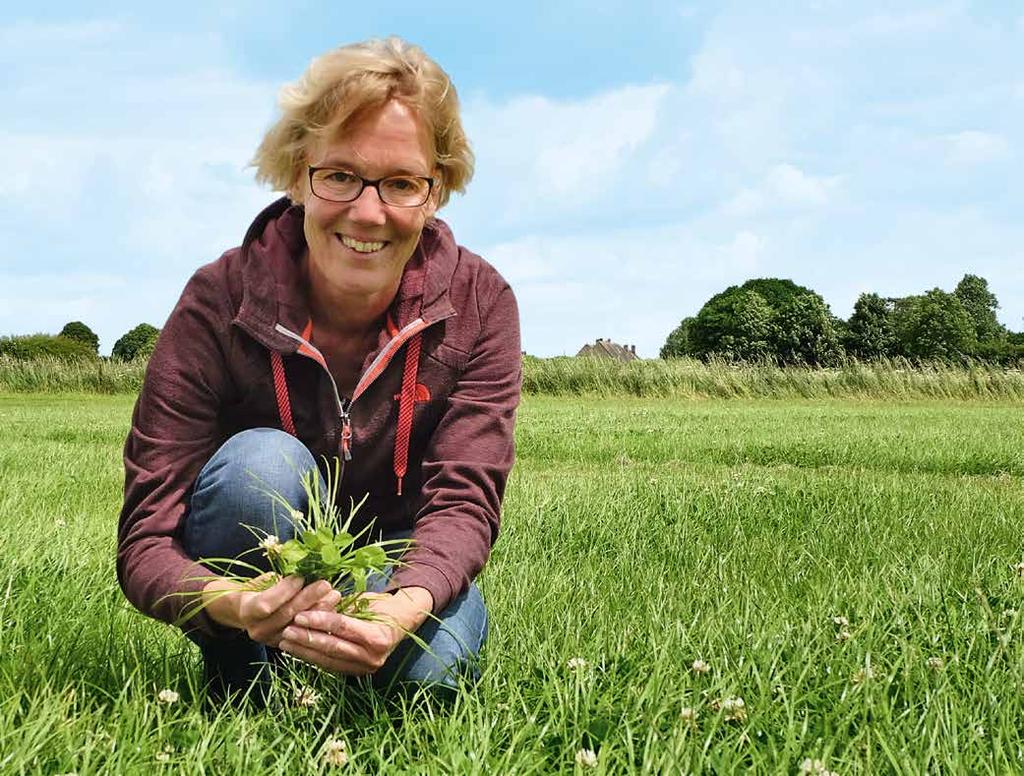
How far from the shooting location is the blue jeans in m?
2.28

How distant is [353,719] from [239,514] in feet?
1.72

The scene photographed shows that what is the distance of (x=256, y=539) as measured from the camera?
2312 millimetres

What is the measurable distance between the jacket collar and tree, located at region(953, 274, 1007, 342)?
86.6 m

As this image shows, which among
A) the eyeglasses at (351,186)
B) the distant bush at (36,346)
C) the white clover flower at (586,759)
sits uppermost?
the distant bush at (36,346)

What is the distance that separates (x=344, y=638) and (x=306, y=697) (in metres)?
0.31

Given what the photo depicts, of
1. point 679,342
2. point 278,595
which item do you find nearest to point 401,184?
point 278,595

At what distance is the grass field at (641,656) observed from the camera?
2000mm

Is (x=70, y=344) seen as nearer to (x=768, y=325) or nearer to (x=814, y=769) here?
(x=768, y=325)

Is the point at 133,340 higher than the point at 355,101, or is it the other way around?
the point at 133,340

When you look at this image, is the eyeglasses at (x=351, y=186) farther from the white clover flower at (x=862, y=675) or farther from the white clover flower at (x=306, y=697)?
the white clover flower at (x=862, y=675)

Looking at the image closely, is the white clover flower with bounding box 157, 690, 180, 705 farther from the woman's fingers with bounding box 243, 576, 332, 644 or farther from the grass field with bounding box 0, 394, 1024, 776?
the woman's fingers with bounding box 243, 576, 332, 644

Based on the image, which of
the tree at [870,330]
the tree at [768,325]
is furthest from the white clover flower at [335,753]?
the tree at [870,330]

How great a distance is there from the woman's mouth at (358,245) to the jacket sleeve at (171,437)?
33 cm

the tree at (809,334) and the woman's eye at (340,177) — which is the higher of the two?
the tree at (809,334)
